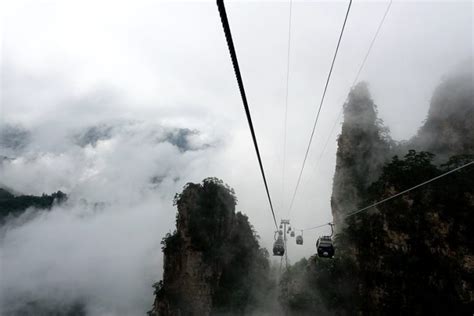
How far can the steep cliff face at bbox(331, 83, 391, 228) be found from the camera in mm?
36188

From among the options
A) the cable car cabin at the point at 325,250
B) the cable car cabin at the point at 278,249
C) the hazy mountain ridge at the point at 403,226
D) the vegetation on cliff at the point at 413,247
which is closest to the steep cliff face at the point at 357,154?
the hazy mountain ridge at the point at 403,226

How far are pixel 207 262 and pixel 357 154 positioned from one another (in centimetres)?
2790

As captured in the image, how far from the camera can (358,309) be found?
28.5 metres

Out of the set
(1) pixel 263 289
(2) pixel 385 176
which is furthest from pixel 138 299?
(2) pixel 385 176

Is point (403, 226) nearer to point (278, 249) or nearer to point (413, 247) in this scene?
point (413, 247)

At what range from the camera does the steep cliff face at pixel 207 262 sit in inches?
1722

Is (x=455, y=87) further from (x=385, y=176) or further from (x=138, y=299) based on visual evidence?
(x=138, y=299)

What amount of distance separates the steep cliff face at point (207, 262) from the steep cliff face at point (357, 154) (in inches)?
768

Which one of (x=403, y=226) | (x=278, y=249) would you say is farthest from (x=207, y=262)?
(x=403, y=226)

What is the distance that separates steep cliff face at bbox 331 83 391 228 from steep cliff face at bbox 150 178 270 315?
64.0ft

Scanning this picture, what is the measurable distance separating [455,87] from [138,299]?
206013mm

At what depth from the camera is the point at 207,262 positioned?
45625mm

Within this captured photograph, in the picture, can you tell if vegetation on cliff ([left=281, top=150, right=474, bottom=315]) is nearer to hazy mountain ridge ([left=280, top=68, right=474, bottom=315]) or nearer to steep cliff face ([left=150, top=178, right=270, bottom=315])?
hazy mountain ridge ([left=280, top=68, right=474, bottom=315])

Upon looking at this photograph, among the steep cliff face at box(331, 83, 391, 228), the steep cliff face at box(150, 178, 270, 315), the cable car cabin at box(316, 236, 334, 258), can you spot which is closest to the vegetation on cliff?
the steep cliff face at box(331, 83, 391, 228)
